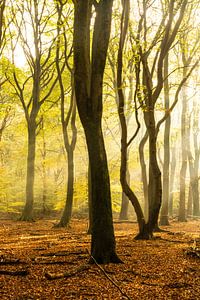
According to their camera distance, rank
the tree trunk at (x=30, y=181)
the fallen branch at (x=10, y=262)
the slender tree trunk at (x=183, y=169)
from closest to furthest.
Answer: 1. the fallen branch at (x=10, y=262)
2. the tree trunk at (x=30, y=181)
3. the slender tree trunk at (x=183, y=169)

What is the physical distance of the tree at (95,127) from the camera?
6512mm

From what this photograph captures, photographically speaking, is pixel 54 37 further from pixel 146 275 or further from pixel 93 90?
pixel 146 275

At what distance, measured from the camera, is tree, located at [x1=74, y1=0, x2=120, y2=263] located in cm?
651

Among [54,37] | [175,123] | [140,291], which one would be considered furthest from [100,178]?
[175,123]

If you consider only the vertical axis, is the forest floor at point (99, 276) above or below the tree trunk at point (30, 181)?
below

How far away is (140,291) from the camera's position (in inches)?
194

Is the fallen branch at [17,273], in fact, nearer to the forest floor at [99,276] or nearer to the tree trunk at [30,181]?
the forest floor at [99,276]

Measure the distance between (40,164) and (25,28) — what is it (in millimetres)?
13387

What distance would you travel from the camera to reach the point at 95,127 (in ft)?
21.6

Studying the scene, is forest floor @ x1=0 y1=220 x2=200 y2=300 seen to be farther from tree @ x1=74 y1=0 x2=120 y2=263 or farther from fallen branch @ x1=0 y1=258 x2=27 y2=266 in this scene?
tree @ x1=74 y1=0 x2=120 y2=263

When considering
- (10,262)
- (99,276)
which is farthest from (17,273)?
(99,276)

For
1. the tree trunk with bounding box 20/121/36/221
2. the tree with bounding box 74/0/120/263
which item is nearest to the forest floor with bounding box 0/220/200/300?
the tree with bounding box 74/0/120/263

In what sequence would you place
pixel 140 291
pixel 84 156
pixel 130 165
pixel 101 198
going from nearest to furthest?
pixel 140 291
pixel 101 198
pixel 130 165
pixel 84 156

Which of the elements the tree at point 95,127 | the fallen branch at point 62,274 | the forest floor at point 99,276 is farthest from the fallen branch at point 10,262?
the tree at point 95,127
